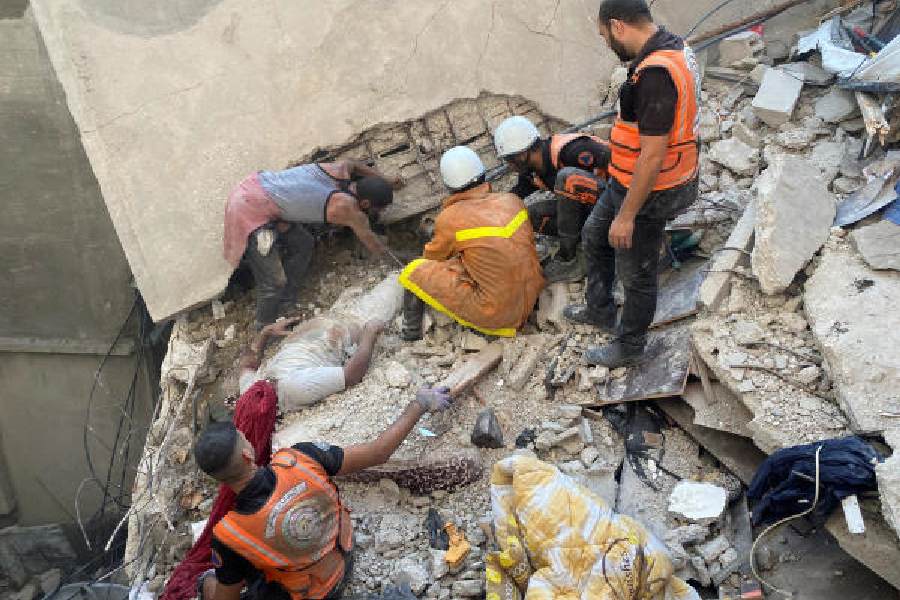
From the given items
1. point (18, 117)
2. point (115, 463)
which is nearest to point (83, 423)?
point (115, 463)

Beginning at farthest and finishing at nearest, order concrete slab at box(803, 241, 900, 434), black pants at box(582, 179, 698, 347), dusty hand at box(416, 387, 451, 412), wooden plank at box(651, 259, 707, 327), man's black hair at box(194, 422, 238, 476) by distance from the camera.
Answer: wooden plank at box(651, 259, 707, 327)
dusty hand at box(416, 387, 451, 412)
black pants at box(582, 179, 698, 347)
concrete slab at box(803, 241, 900, 434)
man's black hair at box(194, 422, 238, 476)

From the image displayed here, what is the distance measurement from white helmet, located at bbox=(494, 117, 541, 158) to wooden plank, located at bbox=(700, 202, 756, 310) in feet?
4.09

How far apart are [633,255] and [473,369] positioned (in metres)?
1.24

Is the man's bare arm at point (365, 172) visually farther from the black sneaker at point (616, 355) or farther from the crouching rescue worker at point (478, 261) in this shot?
the black sneaker at point (616, 355)

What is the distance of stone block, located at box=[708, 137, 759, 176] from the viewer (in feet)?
15.8

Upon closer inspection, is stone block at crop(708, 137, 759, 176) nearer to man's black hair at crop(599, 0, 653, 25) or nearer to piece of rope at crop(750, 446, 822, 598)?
man's black hair at crop(599, 0, 653, 25)

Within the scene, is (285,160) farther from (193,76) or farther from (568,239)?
(568,239)

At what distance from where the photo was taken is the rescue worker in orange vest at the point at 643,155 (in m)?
2.95

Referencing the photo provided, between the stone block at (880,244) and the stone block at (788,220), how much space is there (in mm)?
187

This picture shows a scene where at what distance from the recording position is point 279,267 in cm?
517

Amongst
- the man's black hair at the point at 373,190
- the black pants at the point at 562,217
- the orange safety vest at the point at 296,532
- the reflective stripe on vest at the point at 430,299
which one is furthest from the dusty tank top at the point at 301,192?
the orange safety vest at the point at 296,532

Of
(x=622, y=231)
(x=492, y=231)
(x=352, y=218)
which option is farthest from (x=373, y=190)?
(x=622, y=231)

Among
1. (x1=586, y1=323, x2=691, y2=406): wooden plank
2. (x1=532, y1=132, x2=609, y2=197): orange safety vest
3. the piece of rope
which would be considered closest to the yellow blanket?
the piece of rope

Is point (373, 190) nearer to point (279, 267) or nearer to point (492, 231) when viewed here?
point (279, 267)
